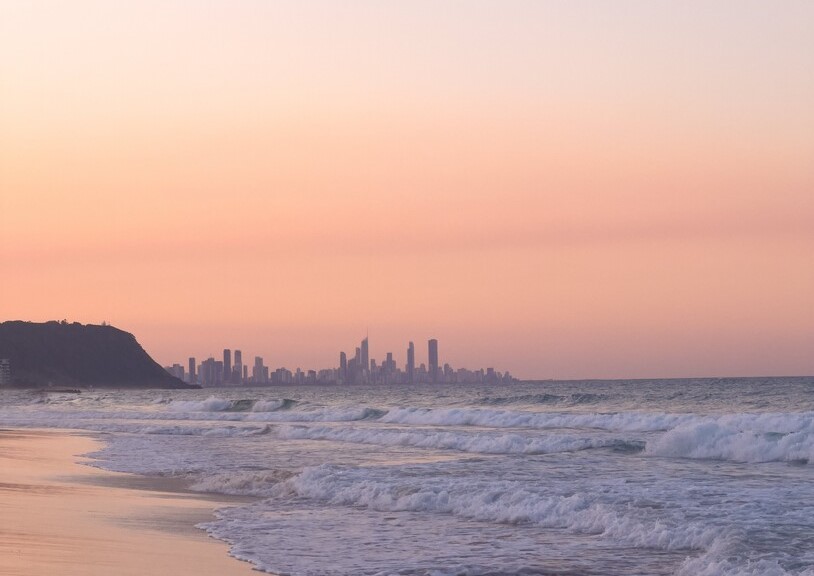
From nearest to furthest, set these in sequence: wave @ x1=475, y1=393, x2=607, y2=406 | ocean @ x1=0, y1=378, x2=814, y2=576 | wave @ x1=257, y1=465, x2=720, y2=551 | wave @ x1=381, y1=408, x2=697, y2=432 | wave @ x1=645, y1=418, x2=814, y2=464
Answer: ocean @ x1=0, y1=378, x2=814, y2=576, wave @ x1=257, y1=465, x2=720, y2=551, wave @ x1=645, y1=418, x2=814, y2=464, wave @ x1=381, y1=408, x2=697, y2=432, wave @ x1=475, y1=393, x2=607, y2=406

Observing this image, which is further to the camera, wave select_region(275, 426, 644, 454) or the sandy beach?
wave select_region(275, 426, 644, 454)


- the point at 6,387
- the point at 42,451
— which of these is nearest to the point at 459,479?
the point at 42,451

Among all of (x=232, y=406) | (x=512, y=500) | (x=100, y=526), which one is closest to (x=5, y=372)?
(x=232, y=406)

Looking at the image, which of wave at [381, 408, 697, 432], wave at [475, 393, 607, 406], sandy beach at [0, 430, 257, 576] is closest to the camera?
sandy beach at [0, 430, 257, 576]

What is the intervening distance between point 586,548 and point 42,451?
72.2ft

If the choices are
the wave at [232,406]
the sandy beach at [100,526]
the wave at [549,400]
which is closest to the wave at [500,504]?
the sandy beach at [100,526]

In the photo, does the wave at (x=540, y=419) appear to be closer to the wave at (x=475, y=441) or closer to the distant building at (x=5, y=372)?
the wave at (x=475, y=441)

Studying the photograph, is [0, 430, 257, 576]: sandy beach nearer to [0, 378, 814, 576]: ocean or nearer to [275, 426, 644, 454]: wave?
[0, 378, 814, 576]: ocean

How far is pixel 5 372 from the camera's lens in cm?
18988

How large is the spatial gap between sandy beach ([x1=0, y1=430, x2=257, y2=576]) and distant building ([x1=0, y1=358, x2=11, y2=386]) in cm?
17398

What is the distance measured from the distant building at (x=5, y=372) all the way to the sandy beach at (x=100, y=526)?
17398 centimetres

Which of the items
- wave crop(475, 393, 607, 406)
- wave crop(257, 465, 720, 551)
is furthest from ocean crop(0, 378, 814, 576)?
wave crop(475, 393, 607, 406)

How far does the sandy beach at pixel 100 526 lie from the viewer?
12.1m

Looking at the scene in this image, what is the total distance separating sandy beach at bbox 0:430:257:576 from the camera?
12.1 meters
